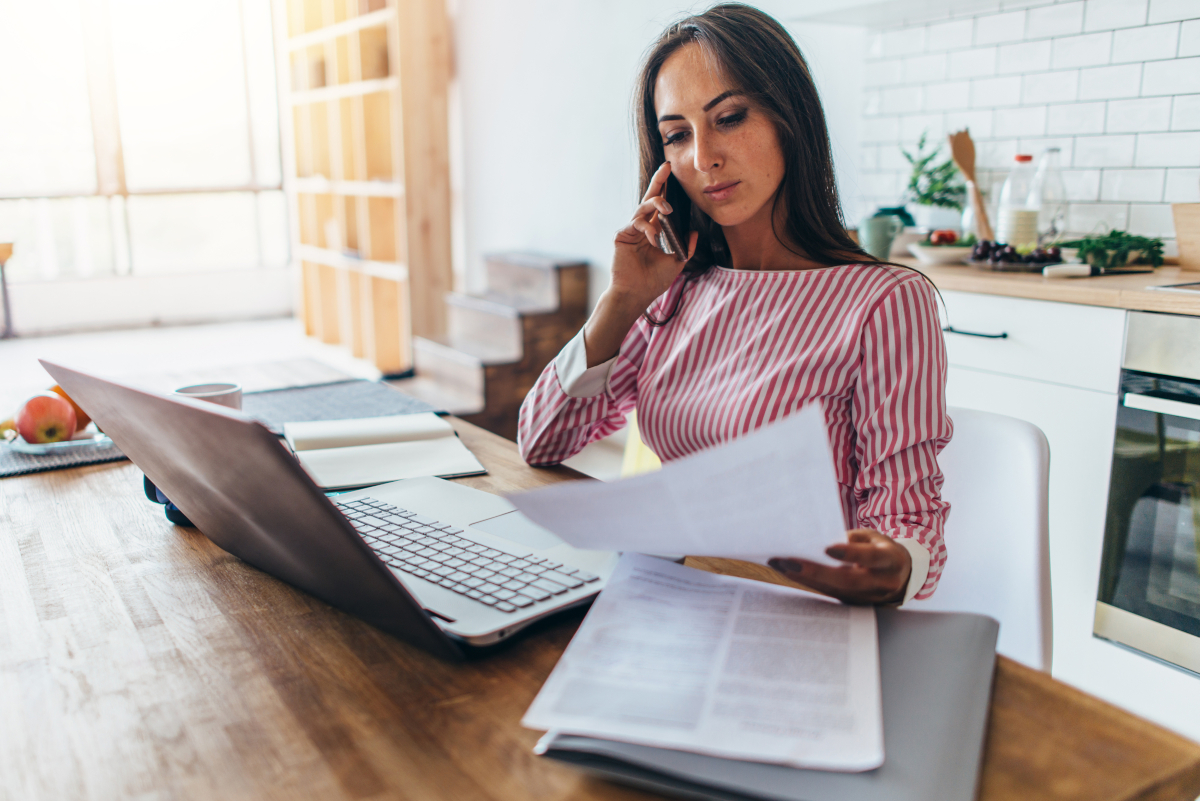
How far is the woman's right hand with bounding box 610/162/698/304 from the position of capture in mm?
1218

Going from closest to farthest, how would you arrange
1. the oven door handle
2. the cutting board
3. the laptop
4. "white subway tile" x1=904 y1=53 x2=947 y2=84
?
the laptop < the oven door handle < the cutting board < "white subway tile" x1=904 y1=53 x2=947 y2=84

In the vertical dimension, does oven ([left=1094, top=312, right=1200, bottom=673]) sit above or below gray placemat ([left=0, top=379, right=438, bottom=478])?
below

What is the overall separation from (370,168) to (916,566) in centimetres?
436

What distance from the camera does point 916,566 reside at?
844 millimetres

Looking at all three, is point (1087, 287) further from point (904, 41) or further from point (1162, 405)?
point (904, 41)

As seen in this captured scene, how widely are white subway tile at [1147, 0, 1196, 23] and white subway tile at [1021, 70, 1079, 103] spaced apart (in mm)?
200

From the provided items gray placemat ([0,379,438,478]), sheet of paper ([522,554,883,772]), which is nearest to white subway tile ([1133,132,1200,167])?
gray placemat ([0,379,438,478])

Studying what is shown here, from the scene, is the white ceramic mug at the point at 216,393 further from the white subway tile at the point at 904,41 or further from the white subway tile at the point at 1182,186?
the white subway tile at the point at 904,41

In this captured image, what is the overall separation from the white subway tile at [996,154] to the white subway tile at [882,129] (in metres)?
0.26

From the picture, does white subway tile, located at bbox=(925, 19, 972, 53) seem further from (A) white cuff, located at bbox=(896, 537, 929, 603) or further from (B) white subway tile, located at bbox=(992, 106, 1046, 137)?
(A) white cuff, located at bbox=(896, 537, 929, 603)

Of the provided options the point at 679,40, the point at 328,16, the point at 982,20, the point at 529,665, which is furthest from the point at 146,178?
the point at 529,665

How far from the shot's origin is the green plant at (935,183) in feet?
7.82

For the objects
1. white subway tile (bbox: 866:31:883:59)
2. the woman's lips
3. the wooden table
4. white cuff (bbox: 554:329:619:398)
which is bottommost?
the wooden table

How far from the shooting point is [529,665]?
0.64m
